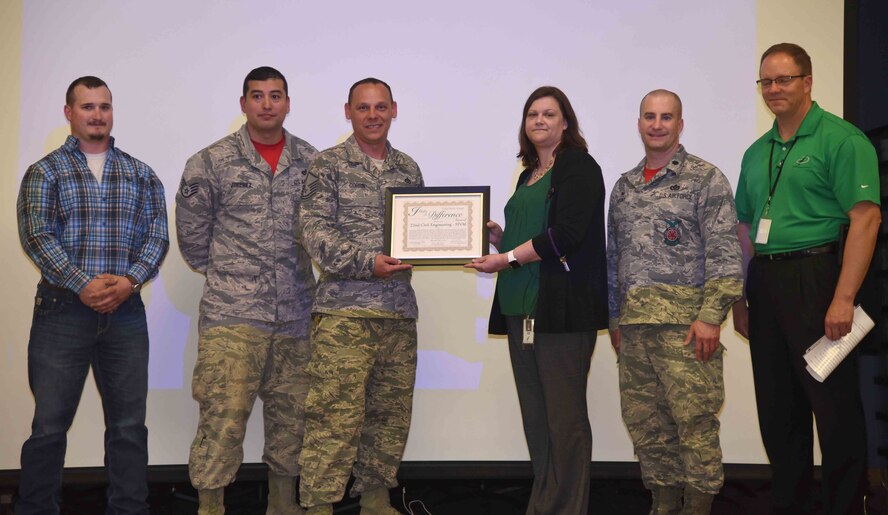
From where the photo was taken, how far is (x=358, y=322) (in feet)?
9.70

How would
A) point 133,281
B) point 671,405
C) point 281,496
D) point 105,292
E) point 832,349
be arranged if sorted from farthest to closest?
point 281,496
point 133,281
point 105,292
point 671,405
point 832,349

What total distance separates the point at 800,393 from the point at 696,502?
1.85 feet

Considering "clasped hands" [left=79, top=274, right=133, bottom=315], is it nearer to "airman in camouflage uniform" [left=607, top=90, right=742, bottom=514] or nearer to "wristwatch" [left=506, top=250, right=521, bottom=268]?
"wristwatch" [left=506, top=250, right=521, bottom=268]

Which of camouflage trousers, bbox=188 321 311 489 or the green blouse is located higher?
the green blouse

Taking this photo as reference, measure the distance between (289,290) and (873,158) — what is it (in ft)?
7.46

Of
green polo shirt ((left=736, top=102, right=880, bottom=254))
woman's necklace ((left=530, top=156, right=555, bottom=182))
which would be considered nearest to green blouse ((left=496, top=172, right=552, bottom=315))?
woman's necklace ((left=530, top=156, right=555, bottom=182))

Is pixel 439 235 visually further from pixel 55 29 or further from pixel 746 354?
pixel 55 29

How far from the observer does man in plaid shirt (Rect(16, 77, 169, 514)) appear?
3.02 metres

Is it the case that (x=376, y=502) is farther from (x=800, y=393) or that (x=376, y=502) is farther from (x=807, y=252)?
(x=807, y=252)

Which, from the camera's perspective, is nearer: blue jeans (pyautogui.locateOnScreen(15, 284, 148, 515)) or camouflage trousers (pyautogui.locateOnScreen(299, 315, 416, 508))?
camouflage trousers (pyautogui.locateOnScreen(299, 315, 416, 508))

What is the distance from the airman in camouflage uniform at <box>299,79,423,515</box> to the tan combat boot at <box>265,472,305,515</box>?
285 millimetres

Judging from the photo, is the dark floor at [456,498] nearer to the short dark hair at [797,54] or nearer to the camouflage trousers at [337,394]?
the camouflage trousers at [337,394]

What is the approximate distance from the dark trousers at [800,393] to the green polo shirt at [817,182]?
0.10m

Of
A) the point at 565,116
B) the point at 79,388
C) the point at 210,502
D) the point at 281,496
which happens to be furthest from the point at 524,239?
the point at 79,388
